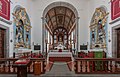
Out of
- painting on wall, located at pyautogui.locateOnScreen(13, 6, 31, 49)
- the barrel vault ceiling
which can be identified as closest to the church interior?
painting on wall, located at pyautogui.locateOnScreen(13, 6, 31, 49)

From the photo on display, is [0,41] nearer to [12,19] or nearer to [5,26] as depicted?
[5,26]

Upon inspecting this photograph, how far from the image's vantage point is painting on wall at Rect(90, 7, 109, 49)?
10.2 metres

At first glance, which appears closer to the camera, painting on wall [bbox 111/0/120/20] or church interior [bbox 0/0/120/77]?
church interior [bbox 0/0/120/77]

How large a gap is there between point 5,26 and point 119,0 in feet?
22.8

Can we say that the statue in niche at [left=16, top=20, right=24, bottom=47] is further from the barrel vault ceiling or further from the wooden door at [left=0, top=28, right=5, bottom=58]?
the barrel vault ceiling

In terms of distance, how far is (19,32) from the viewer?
11039 mm

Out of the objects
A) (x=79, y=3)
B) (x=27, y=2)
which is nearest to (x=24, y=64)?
(x=27, y=2)

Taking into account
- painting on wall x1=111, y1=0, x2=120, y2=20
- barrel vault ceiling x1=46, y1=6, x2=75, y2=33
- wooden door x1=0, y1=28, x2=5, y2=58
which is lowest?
wooden door x1=0, y1=28, x2=5, y2=58

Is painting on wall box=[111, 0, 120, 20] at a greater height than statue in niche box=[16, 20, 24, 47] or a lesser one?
greater

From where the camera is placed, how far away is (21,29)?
11.4m

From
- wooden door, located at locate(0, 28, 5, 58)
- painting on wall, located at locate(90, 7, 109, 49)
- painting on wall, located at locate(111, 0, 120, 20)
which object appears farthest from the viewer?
painting on wall, located at locate(90, 7, 109, 49)

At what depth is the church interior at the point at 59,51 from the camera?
6.30 m

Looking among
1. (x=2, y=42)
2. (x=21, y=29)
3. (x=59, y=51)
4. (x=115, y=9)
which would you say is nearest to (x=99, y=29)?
(x=115, y=9)

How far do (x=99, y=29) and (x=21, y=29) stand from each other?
6176 millimetres
